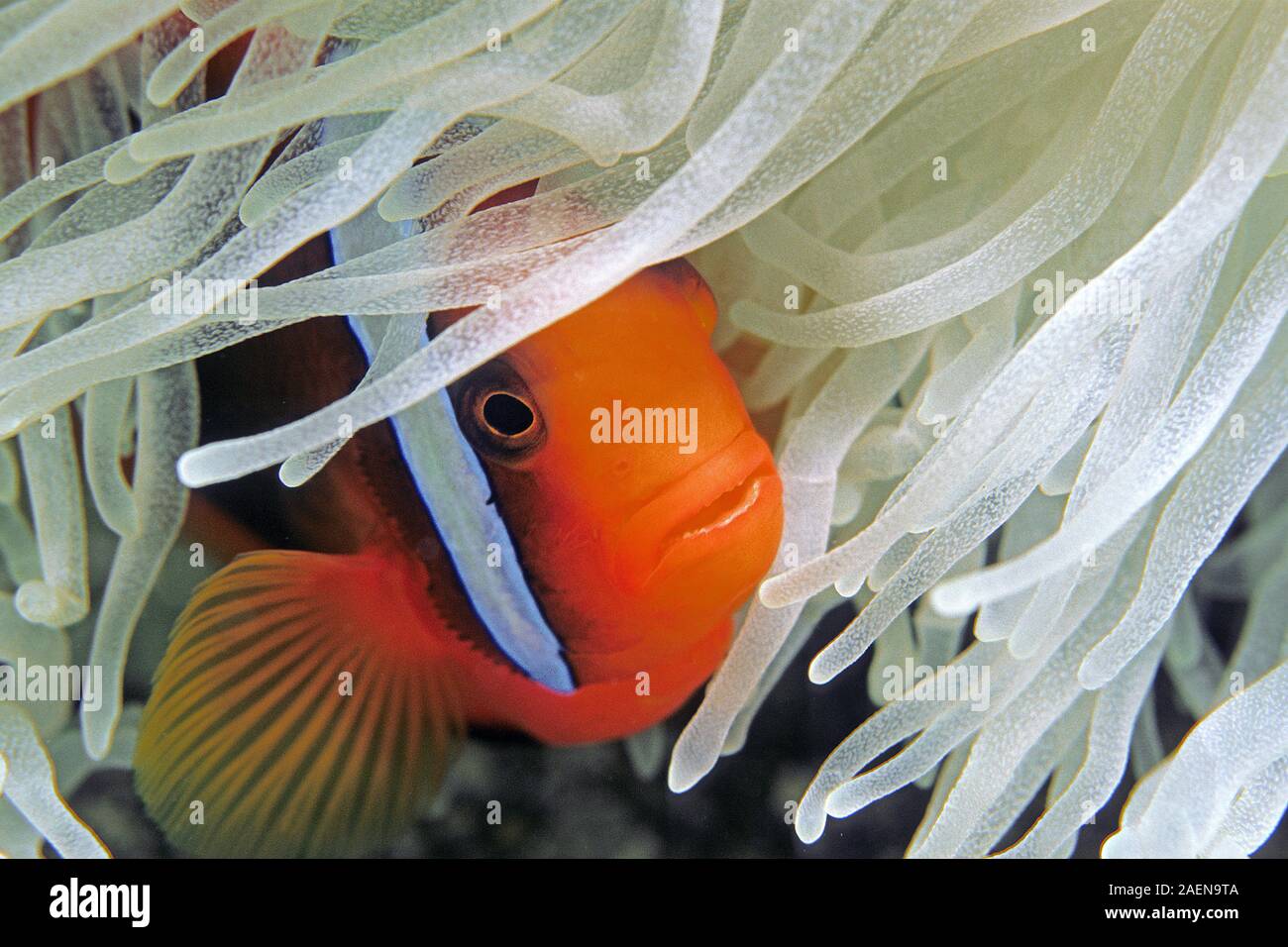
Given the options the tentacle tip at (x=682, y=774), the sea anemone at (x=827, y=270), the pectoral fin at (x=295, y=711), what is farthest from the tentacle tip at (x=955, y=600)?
the pectoral fin at (x=295, y=711)

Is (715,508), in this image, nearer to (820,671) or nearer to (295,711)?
(820,671)

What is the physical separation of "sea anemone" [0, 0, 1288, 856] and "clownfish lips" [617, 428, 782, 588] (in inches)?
2.0

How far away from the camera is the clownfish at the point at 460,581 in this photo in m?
0.73

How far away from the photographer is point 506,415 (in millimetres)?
757

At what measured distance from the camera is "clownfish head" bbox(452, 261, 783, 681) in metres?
0.72

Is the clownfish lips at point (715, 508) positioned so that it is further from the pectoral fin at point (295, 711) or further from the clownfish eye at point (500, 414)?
the pectoral fin at point (295, 711)

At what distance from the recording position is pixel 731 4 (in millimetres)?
660

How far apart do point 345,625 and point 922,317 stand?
1.85 ft

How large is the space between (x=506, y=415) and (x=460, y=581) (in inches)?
7.0

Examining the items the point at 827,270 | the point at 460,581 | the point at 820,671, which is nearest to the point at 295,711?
the point at 460,581

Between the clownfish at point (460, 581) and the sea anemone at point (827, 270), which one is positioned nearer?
the sea anemone at point (827, 270)

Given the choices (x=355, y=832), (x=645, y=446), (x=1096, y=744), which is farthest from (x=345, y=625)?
(x=1096, y=744)

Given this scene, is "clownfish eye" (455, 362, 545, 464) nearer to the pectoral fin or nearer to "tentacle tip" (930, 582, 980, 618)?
the pectoral fin

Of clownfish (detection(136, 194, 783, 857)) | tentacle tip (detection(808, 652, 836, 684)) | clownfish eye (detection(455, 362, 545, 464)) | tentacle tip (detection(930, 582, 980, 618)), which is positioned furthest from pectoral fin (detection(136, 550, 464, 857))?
tentacle tip (detection(930, 582, 980, 618))
